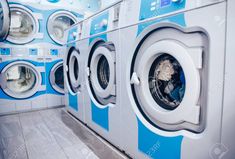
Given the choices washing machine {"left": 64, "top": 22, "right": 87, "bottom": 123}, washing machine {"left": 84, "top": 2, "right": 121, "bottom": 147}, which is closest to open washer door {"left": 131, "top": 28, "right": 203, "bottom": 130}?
washing machine {"left": 84, "top": 2, "right": 121, "bottom": 147}

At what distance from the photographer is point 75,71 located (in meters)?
1.99

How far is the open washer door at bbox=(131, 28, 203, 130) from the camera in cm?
69

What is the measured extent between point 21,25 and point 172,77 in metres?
2.44

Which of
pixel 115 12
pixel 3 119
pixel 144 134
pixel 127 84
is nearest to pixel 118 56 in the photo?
pixel 127 84

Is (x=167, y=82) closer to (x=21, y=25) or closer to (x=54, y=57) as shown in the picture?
(x=54, y=57)

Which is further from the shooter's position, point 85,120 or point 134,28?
point 85,120

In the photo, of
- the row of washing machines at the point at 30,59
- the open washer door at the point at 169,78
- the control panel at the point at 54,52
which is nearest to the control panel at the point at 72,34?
the row of washing machines at the point at 30,59

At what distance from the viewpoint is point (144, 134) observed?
0.94 m

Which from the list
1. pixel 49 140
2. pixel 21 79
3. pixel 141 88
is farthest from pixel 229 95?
pixel 21 79

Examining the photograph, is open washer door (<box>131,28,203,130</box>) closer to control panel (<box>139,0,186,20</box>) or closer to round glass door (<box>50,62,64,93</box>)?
control panel (<box>139,0,186,20</box>)

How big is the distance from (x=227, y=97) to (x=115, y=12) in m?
0.86

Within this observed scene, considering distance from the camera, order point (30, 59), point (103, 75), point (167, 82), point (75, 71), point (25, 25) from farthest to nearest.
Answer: point (25, 25) → point (30, 59) → point (75, 71) → point (103, 75) → point (167, 82)

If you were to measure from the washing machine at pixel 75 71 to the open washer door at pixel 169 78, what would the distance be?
80 centimetres

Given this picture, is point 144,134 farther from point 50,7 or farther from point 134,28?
point 50,7
